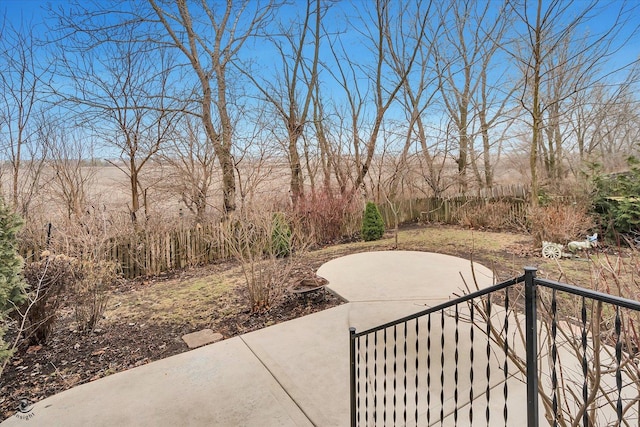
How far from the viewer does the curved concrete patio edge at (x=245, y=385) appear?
7.18 feet

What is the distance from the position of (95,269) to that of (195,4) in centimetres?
749

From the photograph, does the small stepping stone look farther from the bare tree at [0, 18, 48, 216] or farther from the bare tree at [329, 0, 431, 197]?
the bare tree at [329, 0, 431, 197]

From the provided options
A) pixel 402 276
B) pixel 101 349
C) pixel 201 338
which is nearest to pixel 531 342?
pixel 201 338

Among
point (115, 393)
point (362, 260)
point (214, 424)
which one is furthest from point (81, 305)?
point (362, 260)

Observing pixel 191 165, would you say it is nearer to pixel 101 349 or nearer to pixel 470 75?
pixel 101 349

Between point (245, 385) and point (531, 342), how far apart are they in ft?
7.10

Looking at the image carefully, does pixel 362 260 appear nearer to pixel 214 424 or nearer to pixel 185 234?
pixel 185 234

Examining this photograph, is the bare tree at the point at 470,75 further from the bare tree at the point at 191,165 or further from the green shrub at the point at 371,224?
the bare tree at the point at 191,165

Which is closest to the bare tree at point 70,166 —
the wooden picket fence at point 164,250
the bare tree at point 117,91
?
the bare tree at point 117,91

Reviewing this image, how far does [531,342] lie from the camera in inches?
43.1

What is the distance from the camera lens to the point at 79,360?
9.90 feet

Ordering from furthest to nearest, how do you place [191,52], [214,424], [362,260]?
[191,52], [362,260], [214,424]

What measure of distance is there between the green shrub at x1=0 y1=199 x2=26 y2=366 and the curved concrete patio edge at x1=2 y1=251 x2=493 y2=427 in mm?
771

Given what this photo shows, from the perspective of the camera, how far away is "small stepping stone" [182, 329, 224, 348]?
3246 millimetres
